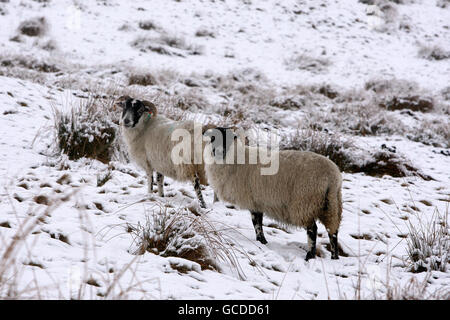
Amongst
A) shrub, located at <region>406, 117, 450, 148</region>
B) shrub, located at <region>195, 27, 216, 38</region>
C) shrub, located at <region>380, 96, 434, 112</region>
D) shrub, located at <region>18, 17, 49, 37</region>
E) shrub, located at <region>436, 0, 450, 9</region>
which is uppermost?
shrub, located at <region>436, 0, 450, 9</region>

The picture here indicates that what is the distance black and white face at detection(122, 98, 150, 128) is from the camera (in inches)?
168

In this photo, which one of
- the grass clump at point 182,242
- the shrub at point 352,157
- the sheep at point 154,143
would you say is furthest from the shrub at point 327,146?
the grass clump at point 182,242

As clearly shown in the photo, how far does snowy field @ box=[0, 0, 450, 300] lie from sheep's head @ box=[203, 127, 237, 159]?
611 mm

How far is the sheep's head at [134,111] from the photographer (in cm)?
427

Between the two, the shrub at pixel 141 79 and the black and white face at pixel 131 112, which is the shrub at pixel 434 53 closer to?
the shrub at pixel 141 79

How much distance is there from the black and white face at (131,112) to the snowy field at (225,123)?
0.65m

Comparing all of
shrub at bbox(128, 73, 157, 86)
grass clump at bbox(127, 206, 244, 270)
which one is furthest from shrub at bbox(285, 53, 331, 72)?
grass clump at bbox(127, 206, 244, 270)

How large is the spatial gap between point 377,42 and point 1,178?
60.3 ft

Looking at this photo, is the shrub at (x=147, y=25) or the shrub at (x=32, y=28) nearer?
the shrub at (x=32, y=28)

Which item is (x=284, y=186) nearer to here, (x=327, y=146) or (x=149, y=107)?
(x=149, y=107)

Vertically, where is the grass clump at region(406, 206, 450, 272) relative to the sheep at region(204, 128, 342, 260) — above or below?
below

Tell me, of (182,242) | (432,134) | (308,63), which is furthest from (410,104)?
(182,242)

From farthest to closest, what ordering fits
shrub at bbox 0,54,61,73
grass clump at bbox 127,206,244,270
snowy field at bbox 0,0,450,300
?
shrub at bbox 0,54,61,73 → grass clump at bbox 127,206,244,270 → snowy field at bbox 0,0,450,300

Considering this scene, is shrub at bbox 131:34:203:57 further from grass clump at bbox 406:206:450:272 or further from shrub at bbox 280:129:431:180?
grass clump at bbox 406:206:450:272
